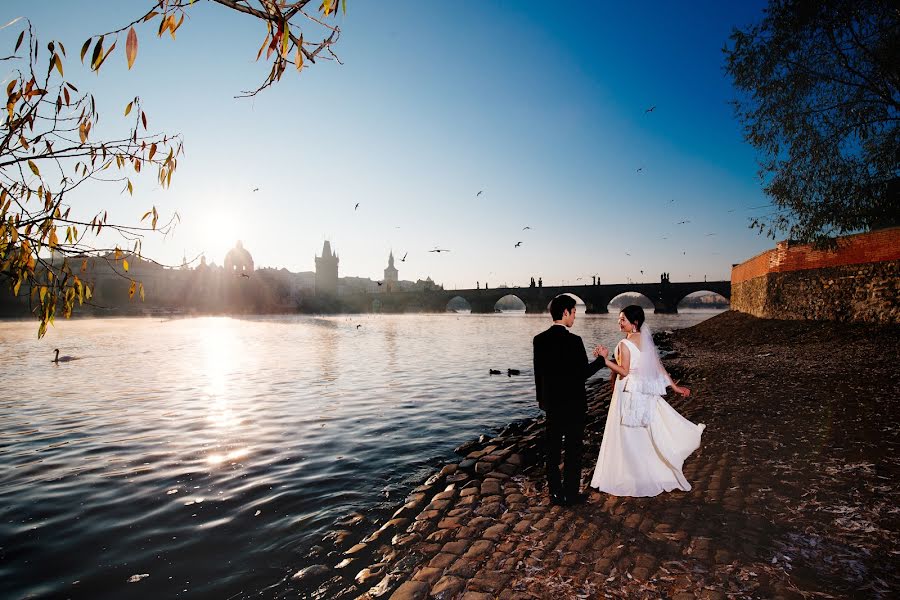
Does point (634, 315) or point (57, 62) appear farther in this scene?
point (634, 315)

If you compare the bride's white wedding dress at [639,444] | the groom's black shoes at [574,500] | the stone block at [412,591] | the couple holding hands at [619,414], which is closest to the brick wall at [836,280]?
the bride's white wedding dress at [639,444]

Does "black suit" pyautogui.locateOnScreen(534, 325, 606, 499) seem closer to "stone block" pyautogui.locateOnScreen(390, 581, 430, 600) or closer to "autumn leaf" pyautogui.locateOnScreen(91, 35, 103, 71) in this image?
"stone block" pyautogui.locateOnScreen(390, 581, 430, 600)

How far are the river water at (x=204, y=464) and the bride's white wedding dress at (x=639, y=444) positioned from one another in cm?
316

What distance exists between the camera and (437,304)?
392 ft

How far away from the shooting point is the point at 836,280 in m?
18.9

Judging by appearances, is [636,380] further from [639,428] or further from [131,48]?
[131,48]

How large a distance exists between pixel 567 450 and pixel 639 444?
0.86 m

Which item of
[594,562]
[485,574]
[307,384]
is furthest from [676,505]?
[307,384]

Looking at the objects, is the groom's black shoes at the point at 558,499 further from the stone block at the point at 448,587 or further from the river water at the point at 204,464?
the river water at the point at 204,464

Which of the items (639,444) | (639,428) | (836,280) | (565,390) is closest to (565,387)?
(565,390)

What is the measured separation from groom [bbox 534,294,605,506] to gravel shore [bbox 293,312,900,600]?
0.48m

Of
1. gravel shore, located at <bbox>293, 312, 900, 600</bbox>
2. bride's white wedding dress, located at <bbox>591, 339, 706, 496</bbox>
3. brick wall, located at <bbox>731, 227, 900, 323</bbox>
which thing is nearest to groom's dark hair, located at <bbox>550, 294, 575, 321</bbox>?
bride's white wedding dress, located at <bbox>591, 339, 706, 496</bbox>

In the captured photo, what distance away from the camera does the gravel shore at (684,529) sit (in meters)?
3.53

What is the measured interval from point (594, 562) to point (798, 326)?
21837 mm
